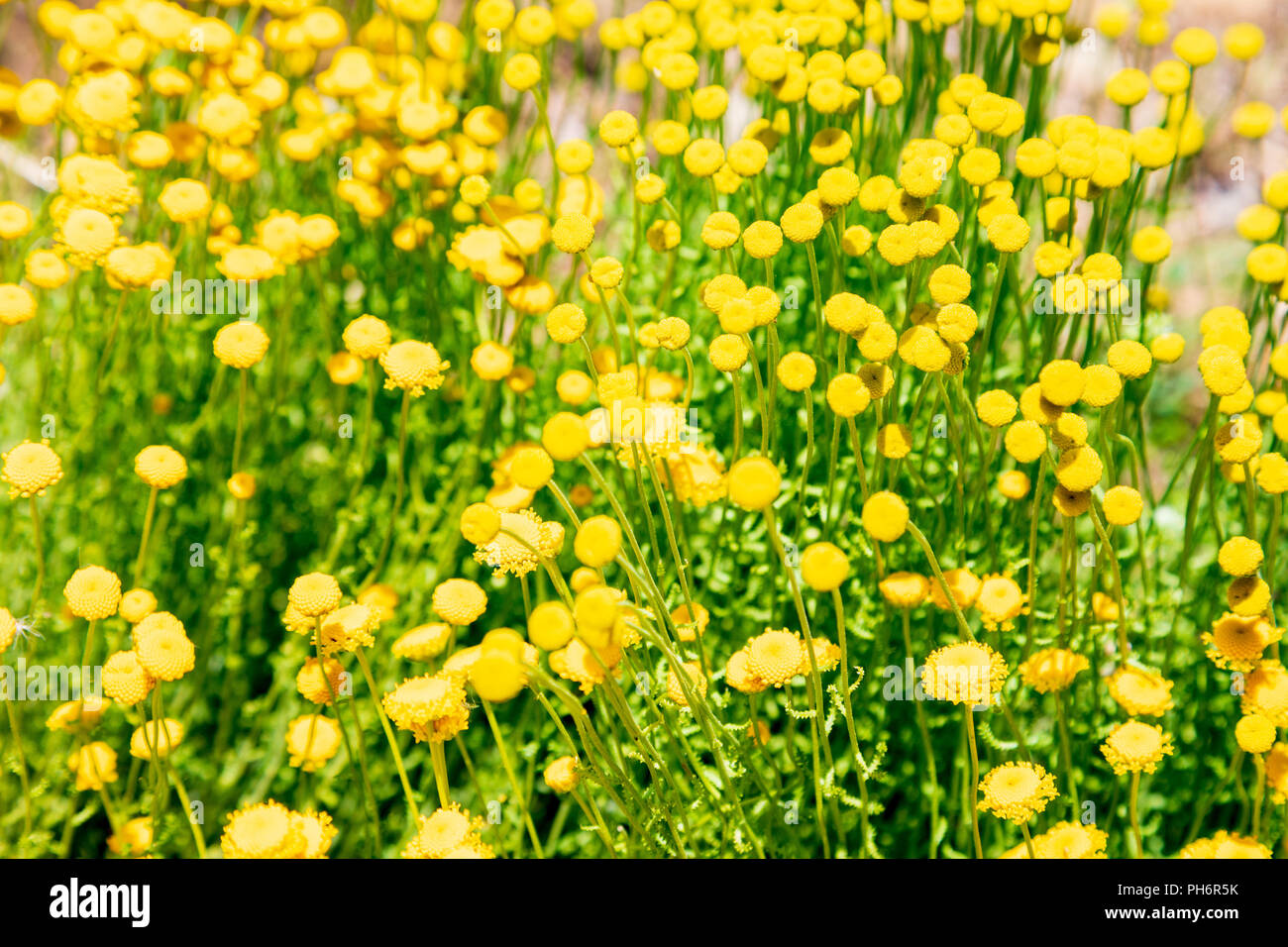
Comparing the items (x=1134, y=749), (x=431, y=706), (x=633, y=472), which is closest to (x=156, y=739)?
(x=431, y=706)

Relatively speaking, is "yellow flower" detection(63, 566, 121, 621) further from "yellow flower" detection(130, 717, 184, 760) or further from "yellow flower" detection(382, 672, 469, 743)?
"yellow flower" detection(382, 672, 469, 743)

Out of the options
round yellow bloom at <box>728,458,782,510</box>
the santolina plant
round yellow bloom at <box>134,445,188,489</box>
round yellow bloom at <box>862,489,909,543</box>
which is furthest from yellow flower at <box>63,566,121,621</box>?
round yellow bloom at <box>862,489,909,543</box>

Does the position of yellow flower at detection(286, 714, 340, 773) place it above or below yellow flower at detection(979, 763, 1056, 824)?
above

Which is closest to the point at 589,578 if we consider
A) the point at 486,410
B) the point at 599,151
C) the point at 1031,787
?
the point at 486,410

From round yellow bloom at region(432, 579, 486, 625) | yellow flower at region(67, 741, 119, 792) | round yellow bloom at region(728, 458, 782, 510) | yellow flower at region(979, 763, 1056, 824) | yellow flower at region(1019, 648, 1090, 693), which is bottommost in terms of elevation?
yellow flower at region(979, 763, 1056, 824)

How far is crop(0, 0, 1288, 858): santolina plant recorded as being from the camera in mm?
1438

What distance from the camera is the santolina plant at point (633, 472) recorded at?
1438 millimetres

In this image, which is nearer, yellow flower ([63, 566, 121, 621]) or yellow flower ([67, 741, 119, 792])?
yellow flower ([63, 566, 121, 621])

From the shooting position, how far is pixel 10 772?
186cm

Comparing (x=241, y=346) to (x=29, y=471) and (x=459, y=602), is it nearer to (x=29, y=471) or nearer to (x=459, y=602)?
(x=29, y=471)

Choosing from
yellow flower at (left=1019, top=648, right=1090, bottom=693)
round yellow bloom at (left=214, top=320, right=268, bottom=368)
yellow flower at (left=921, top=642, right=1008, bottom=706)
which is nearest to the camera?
Answer: yellow flower at (left=921, top=642, right=1008, bottom=706)

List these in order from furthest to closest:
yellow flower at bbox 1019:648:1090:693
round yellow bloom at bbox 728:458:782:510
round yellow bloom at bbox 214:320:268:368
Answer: round yellow bloom at bbox 214:320:268:368 → yellow flower at bbox 1019:648:1090:693 → round yellow bloom at bbox 728:458:782:510

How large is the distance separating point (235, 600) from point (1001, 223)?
4.16ft
